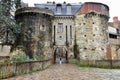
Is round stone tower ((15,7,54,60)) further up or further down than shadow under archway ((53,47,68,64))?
further up

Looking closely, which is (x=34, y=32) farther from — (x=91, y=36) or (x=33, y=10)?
(x=91, y=36)

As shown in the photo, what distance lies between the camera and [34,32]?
3297 cm

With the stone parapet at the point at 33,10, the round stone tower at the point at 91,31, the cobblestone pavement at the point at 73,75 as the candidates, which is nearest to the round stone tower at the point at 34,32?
the stone parapet at the point at 33,10

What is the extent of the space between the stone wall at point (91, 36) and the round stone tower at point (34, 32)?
5.85m

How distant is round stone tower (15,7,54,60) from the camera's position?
32594 mm

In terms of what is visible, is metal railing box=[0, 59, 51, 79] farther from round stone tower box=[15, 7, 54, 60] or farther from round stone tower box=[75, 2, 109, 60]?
round stone tower box=[75, 2, 109, 60]

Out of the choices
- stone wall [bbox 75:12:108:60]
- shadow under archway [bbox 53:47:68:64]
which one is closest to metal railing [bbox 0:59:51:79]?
stone wall [bbox 75:12:108:60]

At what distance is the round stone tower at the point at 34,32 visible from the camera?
32.6m

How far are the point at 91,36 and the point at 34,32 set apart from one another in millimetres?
10270

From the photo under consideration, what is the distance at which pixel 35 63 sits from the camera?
716 inches

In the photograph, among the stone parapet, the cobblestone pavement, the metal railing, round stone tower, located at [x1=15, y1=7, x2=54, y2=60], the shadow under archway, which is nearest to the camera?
the metal railing

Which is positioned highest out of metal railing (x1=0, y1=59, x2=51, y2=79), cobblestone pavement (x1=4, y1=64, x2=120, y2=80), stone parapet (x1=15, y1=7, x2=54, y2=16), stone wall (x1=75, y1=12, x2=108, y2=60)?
stone parapet (x1=15, y1=7, x2=54, y2=16)

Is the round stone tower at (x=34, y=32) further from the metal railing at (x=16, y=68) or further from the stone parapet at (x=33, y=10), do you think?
the metal railing at (x=16, y=68)

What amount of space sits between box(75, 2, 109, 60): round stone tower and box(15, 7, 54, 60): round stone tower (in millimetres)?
5843
